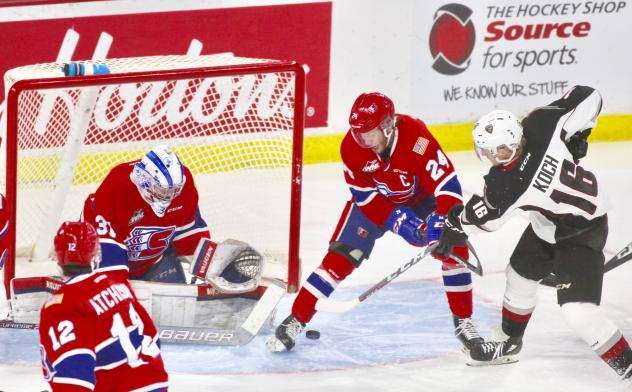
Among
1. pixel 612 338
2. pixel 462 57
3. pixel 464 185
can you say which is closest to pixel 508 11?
pixel 462 57

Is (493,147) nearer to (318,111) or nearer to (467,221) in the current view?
(467,221)

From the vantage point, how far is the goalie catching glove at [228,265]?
5094 millimetres

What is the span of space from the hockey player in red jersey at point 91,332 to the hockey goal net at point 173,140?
197 centimetres

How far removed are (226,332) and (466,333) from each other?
0.91 meters

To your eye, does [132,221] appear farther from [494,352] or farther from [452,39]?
[452,39]

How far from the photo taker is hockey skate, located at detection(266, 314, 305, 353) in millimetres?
4992

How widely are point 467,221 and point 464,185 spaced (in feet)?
8.83

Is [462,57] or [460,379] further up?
[462,57]

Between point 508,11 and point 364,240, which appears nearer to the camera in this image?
point 364,240

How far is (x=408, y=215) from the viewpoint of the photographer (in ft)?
15.7

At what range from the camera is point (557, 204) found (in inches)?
175

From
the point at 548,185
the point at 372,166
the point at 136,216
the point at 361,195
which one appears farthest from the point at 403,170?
the point at 136,216

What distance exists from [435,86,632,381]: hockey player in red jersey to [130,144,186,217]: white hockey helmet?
0.97 m

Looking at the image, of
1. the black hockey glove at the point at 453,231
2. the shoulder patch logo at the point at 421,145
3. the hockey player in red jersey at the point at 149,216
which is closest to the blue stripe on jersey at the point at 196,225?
the hockey player in red jersey at the point at 149,216
